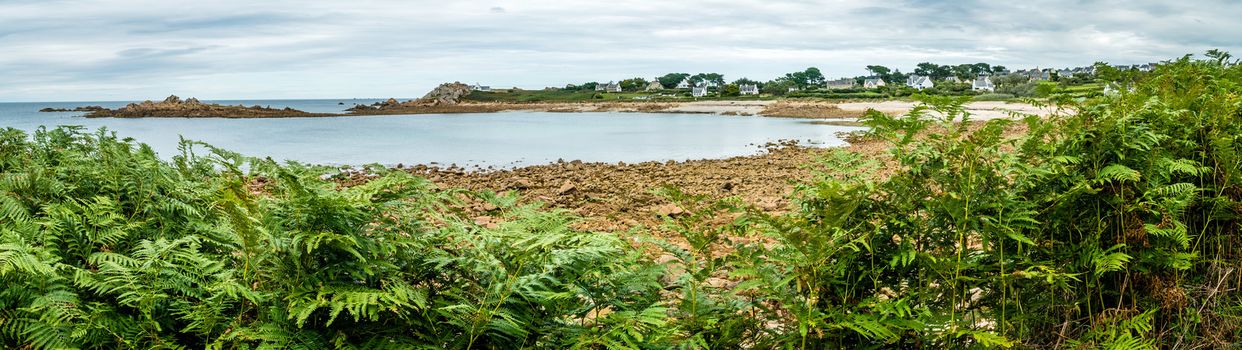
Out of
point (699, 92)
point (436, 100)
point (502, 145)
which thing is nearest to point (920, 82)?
point (699, 92)

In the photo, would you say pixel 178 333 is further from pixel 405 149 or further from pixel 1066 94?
pixel 405 149

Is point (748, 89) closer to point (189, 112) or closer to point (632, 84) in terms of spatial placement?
point (632, 84)

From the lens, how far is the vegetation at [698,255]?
2.47 m

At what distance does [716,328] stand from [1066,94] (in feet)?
7.66

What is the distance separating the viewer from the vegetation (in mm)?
2467

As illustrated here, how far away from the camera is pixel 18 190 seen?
3.56m

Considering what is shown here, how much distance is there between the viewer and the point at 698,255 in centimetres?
313

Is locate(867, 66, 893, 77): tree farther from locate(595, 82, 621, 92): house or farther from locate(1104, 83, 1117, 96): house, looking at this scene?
locate(1104, 83, 1117, 96): house

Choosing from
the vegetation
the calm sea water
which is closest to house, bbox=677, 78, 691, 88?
the calm sea water

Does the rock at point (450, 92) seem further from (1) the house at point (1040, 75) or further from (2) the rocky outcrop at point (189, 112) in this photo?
(1) the house at point (1040, 75)

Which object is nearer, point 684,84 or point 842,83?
point 842,83

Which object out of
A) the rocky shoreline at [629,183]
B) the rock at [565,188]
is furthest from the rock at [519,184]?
the rock at [565,188]

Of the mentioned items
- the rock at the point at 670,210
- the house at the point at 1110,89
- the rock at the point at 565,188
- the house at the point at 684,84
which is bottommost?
the rock at the point at 565,188

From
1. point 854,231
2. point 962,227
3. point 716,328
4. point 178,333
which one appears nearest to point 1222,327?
point 962,227
